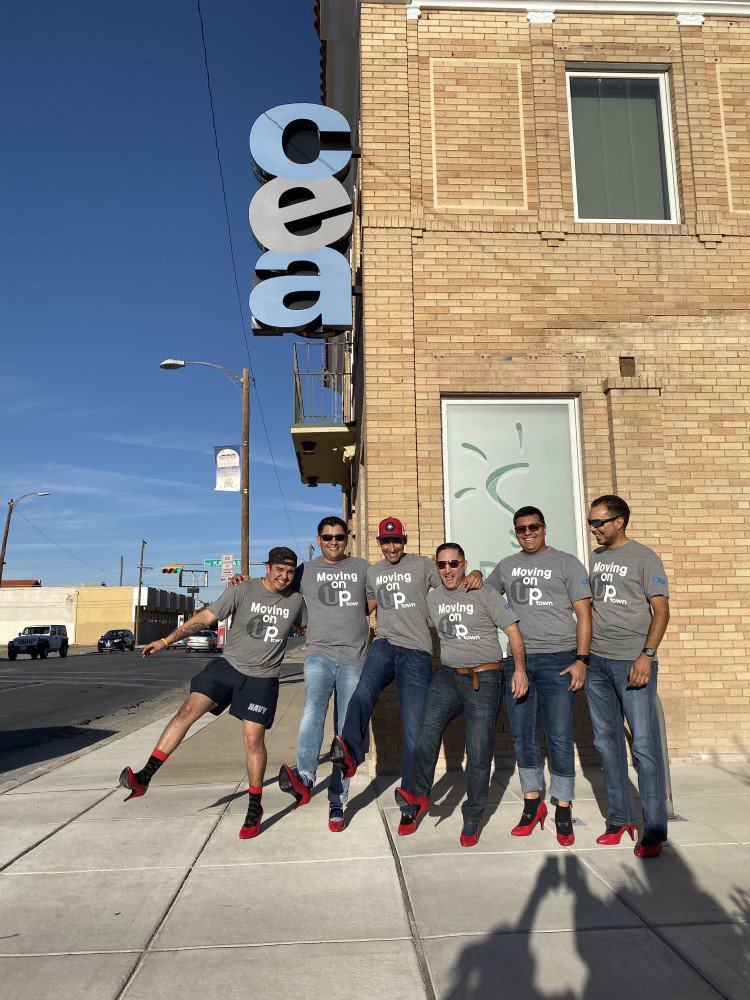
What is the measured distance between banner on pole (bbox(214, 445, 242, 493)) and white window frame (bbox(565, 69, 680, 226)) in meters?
11.7

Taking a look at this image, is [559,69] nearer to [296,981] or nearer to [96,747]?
[296,981]

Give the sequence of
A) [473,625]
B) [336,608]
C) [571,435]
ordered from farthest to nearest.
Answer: [571,435] < [336,608] < [473,625]

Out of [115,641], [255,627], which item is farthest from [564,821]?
[115,641]

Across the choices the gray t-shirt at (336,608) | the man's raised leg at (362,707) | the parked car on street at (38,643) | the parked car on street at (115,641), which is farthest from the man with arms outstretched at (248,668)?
the parked car on street at (115,641)

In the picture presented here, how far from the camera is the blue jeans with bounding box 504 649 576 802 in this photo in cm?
479

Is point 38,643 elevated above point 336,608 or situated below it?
below

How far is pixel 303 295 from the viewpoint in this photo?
813 centimetres

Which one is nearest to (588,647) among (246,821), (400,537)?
(400,537)

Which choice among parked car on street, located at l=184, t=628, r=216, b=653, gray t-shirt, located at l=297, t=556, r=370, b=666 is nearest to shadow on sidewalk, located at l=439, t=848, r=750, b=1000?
gray t-shirt, located at l=297, t=556, r=370, b=666

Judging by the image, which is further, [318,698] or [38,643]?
[38,643]

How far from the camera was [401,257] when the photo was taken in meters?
7.51

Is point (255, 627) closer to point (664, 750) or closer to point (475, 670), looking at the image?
point (475, 670)

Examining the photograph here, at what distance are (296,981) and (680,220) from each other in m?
7.71

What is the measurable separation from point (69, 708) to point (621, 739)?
12139mm
